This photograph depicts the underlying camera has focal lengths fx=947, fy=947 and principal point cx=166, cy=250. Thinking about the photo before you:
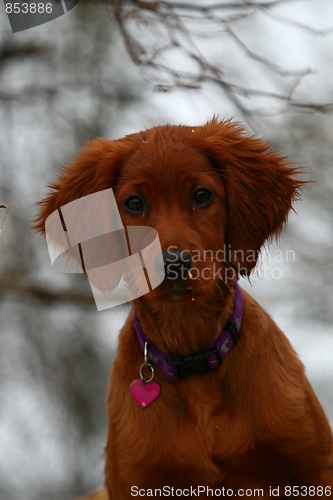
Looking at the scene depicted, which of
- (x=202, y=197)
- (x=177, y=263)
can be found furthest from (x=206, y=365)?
(x=202, y=197)

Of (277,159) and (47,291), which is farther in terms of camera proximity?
(47,291)

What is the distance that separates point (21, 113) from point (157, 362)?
11.8ft

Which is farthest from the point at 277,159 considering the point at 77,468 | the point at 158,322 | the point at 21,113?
the point at 77,468

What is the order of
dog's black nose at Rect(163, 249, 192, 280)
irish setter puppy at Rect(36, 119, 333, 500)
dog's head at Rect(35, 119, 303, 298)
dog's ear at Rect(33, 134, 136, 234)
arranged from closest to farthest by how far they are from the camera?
dog's black nose at Rect(163, 249, 192, 280), dog's head at Rect(35, 119, 303, 298), irish setter puppy at Rect(36, 119, 333, 500), dog's ear at Rect(33, 134, 136, 234)

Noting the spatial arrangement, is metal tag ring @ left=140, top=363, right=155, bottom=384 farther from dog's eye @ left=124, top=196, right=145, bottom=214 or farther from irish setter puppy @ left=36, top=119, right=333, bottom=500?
dog's eye @ left=124, top=196, right=145, bottom=214

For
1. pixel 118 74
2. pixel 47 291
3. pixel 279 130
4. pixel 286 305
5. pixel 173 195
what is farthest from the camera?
pixel 286 305

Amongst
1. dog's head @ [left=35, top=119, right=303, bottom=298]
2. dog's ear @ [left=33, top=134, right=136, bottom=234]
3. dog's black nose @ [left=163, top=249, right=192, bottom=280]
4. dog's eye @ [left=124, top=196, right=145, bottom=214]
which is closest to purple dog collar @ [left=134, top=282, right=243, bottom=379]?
dog's head @ [left=35, top=119, right=303, bottom=298]

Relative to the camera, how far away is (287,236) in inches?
299

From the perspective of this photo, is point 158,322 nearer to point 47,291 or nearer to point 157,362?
point 157,362

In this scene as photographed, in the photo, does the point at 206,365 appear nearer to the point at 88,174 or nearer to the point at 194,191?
the point at 194,191

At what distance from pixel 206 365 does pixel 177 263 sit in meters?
0.57

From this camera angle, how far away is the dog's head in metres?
3.65

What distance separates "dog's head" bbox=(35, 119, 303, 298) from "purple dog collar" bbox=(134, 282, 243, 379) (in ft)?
0.67


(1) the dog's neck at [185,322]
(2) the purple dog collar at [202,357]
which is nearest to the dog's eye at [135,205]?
(1) the dog's neck at [185,322]
